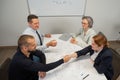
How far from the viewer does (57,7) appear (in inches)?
128

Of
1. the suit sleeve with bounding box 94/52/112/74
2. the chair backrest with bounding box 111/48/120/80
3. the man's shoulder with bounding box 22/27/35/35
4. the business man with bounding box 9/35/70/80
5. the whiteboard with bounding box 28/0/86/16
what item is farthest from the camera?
the whiteboard with bounding box 28/0/86/16

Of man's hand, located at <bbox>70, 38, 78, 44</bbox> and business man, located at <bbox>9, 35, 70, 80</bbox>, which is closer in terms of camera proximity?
business man, located at <bbox>9, 35, 70, 80</bbox>

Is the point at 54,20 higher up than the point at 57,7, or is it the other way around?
the point at 57,7

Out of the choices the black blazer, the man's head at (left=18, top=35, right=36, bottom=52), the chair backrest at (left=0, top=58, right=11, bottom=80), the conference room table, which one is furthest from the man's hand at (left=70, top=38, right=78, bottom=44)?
the chair backrest at (left=0, top=58, right=11, bottom=80)

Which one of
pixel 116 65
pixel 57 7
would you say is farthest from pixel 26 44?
pixel 57 7

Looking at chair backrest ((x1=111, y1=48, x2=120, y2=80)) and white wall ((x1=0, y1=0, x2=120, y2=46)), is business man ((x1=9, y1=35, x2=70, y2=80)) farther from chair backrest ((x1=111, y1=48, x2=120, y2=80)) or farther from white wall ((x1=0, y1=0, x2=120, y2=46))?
white wall ((x1=0, y1=0, x2=120, y2=46))

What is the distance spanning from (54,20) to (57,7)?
0.32 meters

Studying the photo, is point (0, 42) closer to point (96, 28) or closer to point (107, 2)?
point (96, 28)

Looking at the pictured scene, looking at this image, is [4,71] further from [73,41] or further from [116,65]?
[116,65]

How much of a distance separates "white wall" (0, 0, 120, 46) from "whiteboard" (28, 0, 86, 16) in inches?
4.2

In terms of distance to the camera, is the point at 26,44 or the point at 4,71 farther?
the point at 4,71

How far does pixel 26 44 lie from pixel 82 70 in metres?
0.71

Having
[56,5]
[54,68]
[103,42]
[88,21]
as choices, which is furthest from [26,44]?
[56,5]

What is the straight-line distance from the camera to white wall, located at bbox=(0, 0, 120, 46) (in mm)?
3230
